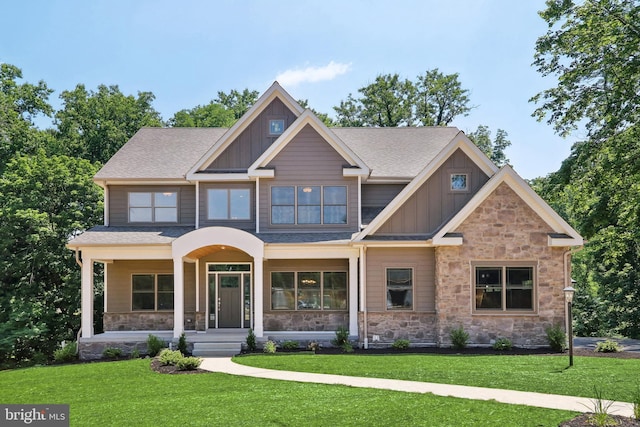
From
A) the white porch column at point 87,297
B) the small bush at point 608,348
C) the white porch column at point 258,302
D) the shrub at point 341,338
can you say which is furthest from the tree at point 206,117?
the small bush at point 608,348

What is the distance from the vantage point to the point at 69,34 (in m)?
18.4

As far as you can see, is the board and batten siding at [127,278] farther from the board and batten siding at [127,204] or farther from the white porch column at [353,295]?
the white porch column at [353,295]

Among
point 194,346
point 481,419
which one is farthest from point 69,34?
point 481,419

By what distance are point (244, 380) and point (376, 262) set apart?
704 cm

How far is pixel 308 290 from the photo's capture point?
67.2 ft

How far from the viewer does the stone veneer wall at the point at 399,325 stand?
1817 cm

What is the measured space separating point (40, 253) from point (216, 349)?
1106cm

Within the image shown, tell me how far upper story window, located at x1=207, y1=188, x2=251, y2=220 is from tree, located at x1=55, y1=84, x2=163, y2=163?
55.3ft

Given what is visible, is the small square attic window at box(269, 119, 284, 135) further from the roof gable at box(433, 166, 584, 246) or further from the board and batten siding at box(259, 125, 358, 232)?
the roof gable at box(433, 166, 584, 246)

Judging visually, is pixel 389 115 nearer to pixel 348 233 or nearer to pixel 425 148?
pixel 425 148

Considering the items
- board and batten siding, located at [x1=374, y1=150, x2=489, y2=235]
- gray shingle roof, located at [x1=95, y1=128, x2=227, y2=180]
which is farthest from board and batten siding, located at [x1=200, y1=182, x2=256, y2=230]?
board and batten siding, located at [x1=374, y1=150, x2=489, y2=235]

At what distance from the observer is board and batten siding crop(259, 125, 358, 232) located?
20.3 metres

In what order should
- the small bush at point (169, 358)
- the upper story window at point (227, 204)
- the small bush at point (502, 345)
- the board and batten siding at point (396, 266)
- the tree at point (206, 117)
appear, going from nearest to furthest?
1. the small bush at point (169, 358)
2. the small bush at point (502, 345)
3. the board and batten siding at point (396, 266)
4. the upper story window at point (227, 204)
5. the tree at point (206, 117)

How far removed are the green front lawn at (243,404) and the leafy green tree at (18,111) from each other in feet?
76.0
